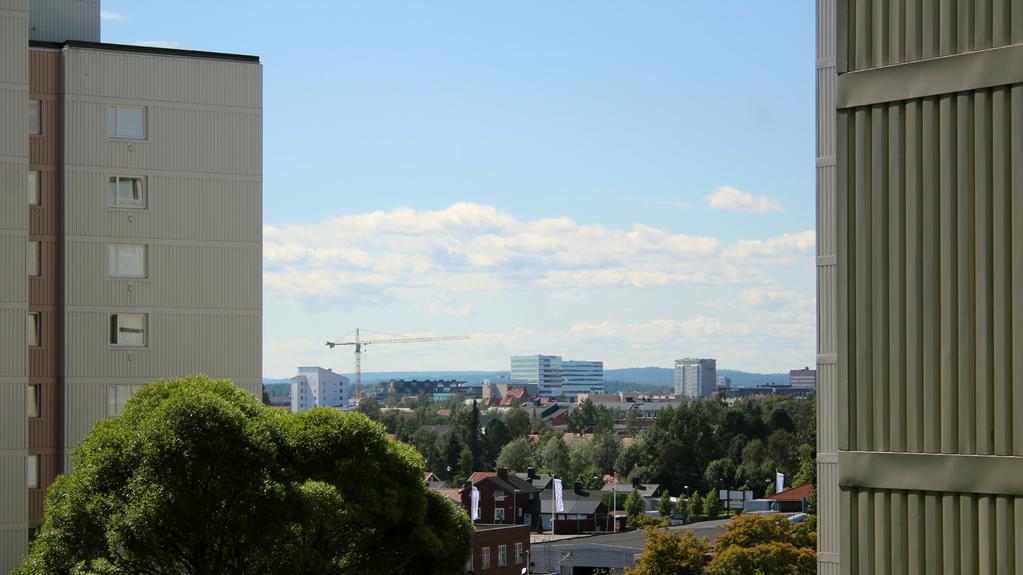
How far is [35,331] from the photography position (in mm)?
33219

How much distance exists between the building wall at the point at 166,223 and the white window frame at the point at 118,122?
10 cm

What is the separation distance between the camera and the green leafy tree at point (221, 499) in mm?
23062

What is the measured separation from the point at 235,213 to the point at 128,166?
2888 millimetres

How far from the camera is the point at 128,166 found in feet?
111

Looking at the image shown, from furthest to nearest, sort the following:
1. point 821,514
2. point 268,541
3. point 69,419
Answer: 1. point 69,419
2. point 268,541
3. point 821,514

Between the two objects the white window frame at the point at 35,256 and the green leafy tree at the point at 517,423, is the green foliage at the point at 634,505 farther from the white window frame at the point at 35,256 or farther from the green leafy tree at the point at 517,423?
the white window frame at the point at 35,256

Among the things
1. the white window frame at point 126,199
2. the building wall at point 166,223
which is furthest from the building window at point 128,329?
the white window frame at point 126,199

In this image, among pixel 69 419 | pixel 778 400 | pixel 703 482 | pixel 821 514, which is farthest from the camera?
pixel 778 400

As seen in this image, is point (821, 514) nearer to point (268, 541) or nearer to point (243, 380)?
point (268, 541)

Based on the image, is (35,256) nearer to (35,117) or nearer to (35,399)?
(35,117)

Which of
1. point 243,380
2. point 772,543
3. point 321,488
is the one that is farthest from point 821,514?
point 772,543

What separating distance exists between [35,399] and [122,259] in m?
3.97

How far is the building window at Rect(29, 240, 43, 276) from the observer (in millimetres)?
33125

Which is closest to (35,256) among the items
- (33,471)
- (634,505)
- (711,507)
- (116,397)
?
(116,397)
